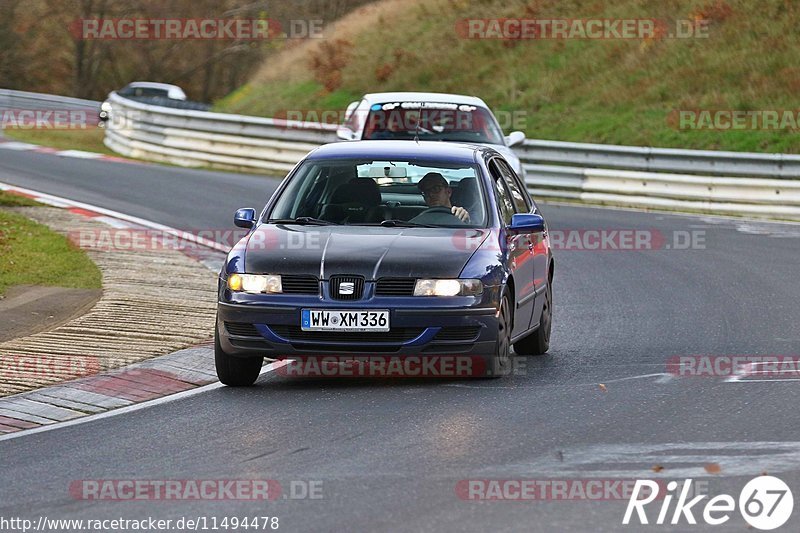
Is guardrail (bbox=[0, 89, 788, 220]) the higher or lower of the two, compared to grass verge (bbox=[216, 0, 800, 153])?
lower

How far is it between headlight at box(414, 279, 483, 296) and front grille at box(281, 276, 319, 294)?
25.0 inches

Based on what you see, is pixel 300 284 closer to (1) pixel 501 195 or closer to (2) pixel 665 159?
(1) pixel 501 195

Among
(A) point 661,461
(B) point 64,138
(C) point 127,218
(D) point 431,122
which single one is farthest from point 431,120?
(B) point 64,138

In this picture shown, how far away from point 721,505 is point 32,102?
141ft

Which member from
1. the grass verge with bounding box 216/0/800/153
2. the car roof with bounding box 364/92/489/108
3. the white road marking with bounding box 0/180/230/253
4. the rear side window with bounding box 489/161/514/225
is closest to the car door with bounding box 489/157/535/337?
the rear side window with bounding box 489/161/514/225

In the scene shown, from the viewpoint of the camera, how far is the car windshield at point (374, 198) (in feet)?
34.7

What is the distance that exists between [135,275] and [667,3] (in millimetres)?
23010

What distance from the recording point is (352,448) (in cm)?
792

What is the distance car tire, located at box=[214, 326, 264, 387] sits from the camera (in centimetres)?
998

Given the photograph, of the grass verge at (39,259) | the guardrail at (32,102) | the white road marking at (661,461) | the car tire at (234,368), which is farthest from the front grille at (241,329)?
the guardrail at (32,102)

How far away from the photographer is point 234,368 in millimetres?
10047

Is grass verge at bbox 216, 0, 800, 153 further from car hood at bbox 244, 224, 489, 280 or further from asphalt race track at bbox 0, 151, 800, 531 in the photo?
car hood at bbox 244, 224, 489, 280

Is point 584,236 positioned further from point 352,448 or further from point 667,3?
point 667,3

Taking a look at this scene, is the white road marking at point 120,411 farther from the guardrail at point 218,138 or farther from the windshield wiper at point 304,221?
the guardrail at point 218,138
